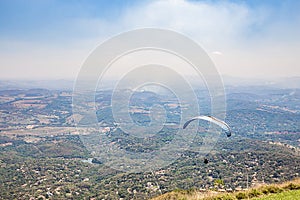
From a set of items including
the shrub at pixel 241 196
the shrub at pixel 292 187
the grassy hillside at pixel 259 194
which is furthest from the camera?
the shrub at pixel 292 187

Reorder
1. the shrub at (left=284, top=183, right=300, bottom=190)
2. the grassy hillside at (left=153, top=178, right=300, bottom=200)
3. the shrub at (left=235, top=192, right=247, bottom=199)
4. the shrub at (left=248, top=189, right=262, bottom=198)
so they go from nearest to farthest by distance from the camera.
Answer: the grassy hillside at (left=153, top=178, right=300, bottom=200) → the shrub at (left=235, top=192, right=247, bottom=199) → the shrub at (left=248, top=189, right=262, bottom=198) → the shrub at (left=284, top=183, right=300, bottom=190)

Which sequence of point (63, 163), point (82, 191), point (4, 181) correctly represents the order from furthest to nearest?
point (63, 163) → point (4, 181) → point (82, 191)

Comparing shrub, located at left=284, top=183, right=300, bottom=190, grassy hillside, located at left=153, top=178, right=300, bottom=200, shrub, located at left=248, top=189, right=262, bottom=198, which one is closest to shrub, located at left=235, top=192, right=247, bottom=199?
grassy hillside, located at left=153, top=178, right=300, bottom=200

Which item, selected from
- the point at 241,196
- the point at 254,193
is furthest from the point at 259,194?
the point at 241,196

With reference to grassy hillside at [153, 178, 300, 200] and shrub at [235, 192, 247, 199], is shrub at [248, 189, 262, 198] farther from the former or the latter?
shrub at [235, 192, 247, 199]

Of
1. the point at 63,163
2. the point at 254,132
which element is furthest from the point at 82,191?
the point at 254,132

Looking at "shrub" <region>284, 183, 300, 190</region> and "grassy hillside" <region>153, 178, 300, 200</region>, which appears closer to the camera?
"grassy hillside" <region>153, 178, 300, 200</region>

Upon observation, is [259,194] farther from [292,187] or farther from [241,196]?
[292,187]

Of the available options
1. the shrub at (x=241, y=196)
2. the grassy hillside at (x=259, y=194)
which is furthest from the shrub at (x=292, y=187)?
the shrub at (x=241, y=196)

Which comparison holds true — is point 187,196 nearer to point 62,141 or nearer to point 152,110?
point 152,110

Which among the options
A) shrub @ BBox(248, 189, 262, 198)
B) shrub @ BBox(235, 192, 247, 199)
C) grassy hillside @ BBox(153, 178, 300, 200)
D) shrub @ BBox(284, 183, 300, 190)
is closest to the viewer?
grassy hillside @ BBox(153, 178, 300, 200)

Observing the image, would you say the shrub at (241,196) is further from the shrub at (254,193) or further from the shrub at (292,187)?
the shrub at (292,187)
